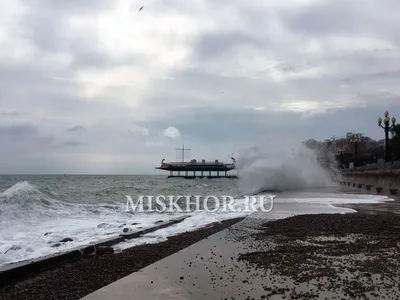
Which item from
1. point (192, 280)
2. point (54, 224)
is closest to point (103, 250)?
point (192, 280)

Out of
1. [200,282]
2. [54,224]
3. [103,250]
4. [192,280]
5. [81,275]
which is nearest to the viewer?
[200,282]

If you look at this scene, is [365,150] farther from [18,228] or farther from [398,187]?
[18,228]

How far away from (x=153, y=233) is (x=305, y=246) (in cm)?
467

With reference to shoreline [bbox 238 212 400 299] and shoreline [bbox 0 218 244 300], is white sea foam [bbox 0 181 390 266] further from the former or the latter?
shoreline [bbox 238 212 400 299]

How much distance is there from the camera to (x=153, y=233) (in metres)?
10.6

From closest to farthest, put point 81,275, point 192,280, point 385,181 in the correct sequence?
point 192,280, point 81,275, point 385,181

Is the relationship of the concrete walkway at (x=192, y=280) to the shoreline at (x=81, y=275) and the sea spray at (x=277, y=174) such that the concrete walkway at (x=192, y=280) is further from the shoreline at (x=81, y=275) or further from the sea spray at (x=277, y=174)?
the sea spray at (x=277, y=174)

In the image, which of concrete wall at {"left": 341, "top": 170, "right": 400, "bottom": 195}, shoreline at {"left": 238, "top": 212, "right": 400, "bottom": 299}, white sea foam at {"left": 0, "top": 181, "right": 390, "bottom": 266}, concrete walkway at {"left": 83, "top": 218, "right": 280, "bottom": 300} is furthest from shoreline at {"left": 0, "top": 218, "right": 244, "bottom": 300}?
concrete wall at {"left": 341, "top": 170, "right": 400, "bottom": 195}

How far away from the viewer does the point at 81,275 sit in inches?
234

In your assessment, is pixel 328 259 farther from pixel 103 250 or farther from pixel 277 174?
pixel 277 174

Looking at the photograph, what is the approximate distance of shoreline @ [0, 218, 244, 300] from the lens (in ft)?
16.9

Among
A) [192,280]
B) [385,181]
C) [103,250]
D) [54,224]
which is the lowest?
[54,224]

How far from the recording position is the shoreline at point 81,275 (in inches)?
202

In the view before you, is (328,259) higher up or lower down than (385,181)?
lower down
